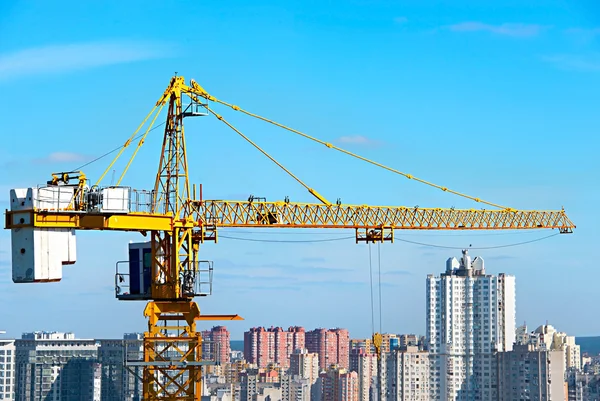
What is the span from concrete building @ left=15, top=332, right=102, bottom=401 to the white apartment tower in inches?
1374

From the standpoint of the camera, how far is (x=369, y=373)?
156 meters

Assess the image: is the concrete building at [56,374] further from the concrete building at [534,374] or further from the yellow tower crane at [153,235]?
the yellow tower crane at [153,235]

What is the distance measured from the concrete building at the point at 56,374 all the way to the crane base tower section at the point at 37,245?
94139mm

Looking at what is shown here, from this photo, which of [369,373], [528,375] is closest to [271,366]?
[369,373]

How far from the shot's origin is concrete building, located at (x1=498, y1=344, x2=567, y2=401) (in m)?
114

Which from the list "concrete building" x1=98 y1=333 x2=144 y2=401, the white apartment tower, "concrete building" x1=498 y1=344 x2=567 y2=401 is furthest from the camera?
"concrete building" x1=98 y1=333 x2=144 y2=401

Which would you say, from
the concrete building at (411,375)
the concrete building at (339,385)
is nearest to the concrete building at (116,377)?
the concrete building at (411,375)

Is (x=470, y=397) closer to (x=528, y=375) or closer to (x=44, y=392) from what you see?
(x=528, y=375)

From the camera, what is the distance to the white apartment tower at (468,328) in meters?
122

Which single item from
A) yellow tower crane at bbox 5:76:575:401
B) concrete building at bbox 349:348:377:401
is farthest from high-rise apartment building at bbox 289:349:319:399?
yellow tower crane at bbox 5:76:575:401

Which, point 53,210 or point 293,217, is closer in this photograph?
point 53,210

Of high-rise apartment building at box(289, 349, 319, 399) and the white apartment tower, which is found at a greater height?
the white apartment tower

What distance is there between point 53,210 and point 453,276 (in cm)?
9387

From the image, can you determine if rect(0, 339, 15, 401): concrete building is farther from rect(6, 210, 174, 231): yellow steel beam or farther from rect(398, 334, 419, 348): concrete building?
rect(6, 210, 174, 231): yellow steel beam
